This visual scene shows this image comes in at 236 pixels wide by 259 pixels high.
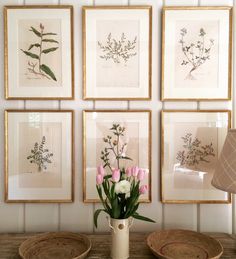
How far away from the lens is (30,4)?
4.63ft

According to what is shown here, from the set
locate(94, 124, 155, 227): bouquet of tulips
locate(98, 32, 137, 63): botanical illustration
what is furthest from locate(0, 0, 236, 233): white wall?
locate(94, 124, 155, 227): bouquet of tulips

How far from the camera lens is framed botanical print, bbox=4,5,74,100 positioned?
4.61 ft

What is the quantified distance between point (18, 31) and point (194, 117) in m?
1.00

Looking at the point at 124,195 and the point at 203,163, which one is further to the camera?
the point at 203,163

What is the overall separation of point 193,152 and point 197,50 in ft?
1.70

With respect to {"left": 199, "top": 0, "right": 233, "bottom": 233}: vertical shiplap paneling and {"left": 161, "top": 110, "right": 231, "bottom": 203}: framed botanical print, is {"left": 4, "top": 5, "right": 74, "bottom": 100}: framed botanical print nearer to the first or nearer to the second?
{"left": 161, "top": 110, "right": 231, "bottom": 203}: framed botanical print

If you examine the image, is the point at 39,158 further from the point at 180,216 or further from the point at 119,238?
the point at 180,216

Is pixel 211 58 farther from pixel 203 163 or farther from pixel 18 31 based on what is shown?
pixel 18 31

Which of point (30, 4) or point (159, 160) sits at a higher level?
point (30, 4)

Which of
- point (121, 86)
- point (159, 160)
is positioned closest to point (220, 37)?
point (121, 86)

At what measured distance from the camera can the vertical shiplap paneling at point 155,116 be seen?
1406mm

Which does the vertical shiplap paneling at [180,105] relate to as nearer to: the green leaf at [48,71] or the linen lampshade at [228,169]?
the linen lampshade at [228,169]

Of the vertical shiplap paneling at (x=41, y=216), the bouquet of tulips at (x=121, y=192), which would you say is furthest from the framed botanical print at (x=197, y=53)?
the vertical shiplap paneling at (x=41, y=216)

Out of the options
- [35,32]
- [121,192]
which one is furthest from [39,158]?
[35,32]
